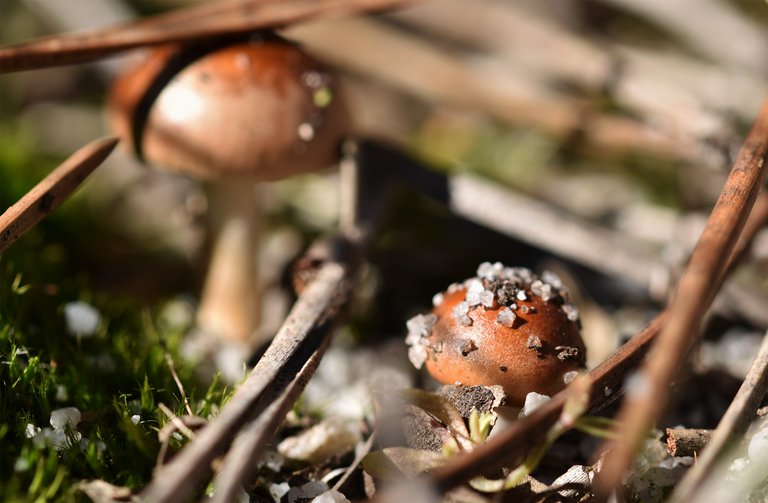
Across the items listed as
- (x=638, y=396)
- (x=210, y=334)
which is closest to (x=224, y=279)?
(x=210, y=334)

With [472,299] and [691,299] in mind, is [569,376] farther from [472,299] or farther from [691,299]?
[691,299]

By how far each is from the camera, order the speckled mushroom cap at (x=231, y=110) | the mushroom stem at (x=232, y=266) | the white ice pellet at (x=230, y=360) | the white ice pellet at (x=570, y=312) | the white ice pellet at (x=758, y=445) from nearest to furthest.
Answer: the white ice pellet at (x=758, y=445), the white ice pellet at (x=570, y=312), the speckled mushroom cap at (x=231, y=110), the white ice pellet at (x=230, y=360), the mushroom stem at (x=232, y=266)

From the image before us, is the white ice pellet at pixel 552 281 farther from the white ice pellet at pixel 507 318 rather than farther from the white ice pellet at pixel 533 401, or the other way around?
the white ice pellet at pixel 533 401

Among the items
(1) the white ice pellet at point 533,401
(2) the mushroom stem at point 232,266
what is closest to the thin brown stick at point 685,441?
(1) the white ice pellet at point 533,401

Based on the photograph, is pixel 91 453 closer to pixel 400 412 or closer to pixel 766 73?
pixel 400 412

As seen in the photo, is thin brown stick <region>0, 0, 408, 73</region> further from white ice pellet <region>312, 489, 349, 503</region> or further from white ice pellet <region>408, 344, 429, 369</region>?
white ice pellet <region>312, 489, 349, 503</region>

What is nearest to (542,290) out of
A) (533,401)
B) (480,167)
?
(533,401)
